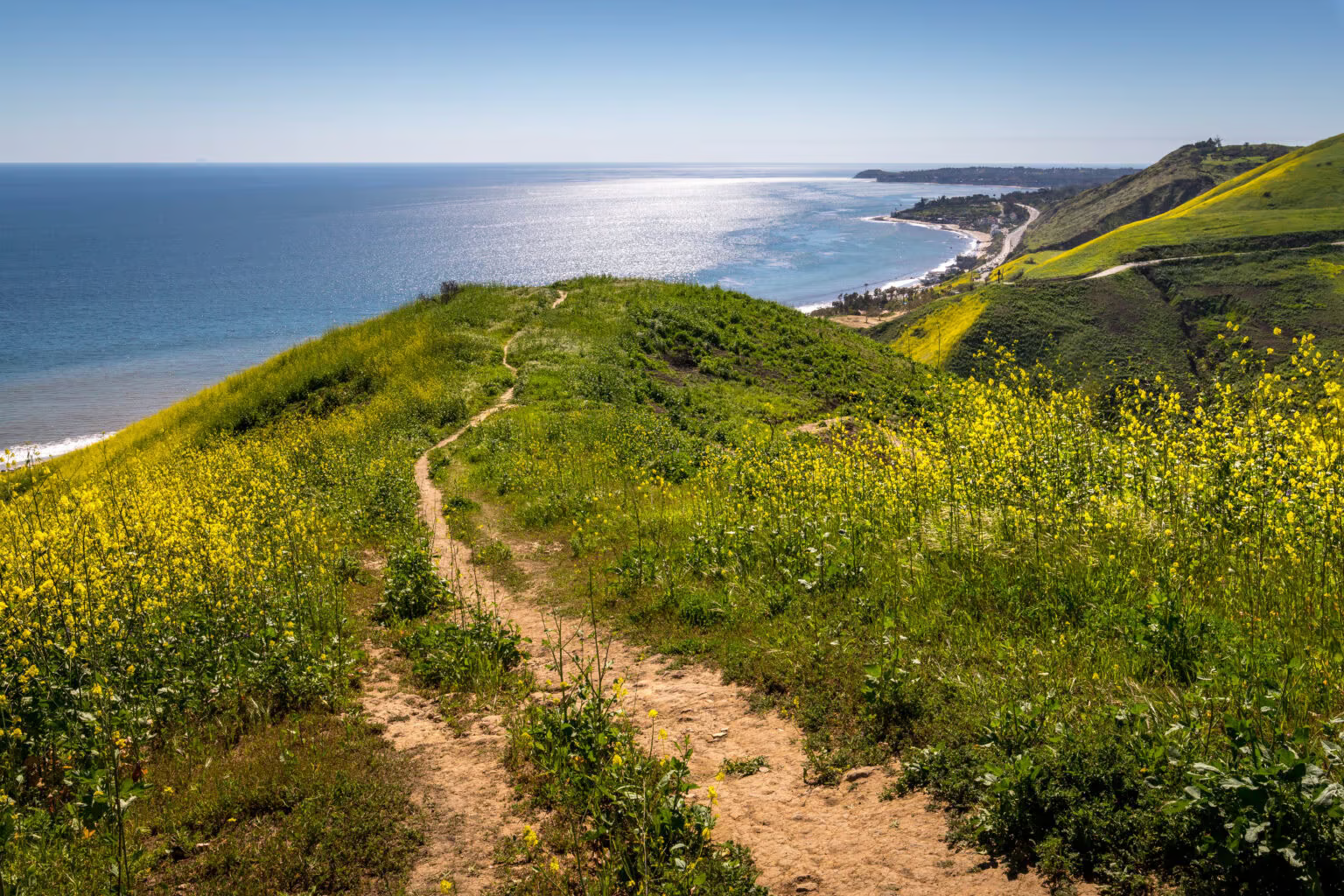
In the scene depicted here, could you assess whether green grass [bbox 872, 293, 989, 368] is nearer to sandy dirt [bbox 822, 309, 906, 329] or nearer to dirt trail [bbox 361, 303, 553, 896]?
sandy dirt [bbox 822, 309, 906, 329]

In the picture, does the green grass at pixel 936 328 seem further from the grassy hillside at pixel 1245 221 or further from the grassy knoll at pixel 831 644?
the grassy knoll at pixel 831 644

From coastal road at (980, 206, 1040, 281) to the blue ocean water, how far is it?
10217 mm

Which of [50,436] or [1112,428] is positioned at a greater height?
[1112,428]

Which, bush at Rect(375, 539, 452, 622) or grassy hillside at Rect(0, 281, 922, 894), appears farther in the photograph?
bush at Rect(375, 539, 452, 622)

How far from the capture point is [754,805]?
17.0 ft

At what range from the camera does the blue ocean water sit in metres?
51.4

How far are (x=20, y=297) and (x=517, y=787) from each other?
103273 mm

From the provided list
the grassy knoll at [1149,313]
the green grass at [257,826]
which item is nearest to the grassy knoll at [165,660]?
the green grass at [257,826]

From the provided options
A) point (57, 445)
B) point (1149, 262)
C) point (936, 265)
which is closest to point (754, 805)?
point (57, 445)

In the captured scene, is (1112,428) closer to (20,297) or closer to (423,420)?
(423,420)

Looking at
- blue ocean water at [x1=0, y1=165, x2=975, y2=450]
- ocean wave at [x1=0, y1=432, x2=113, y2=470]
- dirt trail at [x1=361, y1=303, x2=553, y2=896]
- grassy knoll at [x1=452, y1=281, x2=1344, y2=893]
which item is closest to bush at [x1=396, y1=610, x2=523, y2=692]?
dirt trail at [x1=361, y1=303, x2=553, y2=896]

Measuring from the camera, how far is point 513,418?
69.5 feet

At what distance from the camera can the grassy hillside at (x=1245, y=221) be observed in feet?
214

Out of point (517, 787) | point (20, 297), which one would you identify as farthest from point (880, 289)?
point (20, 297)
